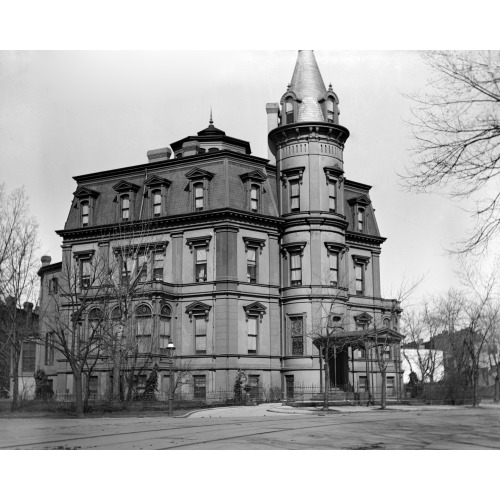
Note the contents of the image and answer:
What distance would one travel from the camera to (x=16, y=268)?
21.9 meters

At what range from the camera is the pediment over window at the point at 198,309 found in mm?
31566

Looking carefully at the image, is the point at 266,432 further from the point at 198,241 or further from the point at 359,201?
the point at 359,201

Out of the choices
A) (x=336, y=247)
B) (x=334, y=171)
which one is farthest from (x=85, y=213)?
(x=336, y=247)

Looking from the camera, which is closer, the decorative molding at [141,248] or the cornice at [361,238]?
the decorative molding at [141,248]

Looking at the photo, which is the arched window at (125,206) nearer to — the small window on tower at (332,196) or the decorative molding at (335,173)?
the decorative molding at (335,173)

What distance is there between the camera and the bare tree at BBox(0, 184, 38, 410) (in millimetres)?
18172

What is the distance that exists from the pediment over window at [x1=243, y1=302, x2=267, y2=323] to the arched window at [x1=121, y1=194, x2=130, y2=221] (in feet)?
22.3

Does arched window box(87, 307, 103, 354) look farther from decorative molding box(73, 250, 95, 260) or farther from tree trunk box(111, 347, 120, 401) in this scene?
decorative molding box(73, 250, 95, 260)

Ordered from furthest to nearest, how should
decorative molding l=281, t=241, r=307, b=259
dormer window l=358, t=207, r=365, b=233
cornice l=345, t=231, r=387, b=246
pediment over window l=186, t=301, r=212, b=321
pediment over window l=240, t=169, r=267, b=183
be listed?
dormer window l=358, t=207, r=365, b=233
cornice l=345, t=231, r=387, b=246
decorative molding l=281, t=241, r=307, b=259
pediment over window l=240, t=169, r=267, b=183
pediment over window l=186, t=301, r=212, b=321

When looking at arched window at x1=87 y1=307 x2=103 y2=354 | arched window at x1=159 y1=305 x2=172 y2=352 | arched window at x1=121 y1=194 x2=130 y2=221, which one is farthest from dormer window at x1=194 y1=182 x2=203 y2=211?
arched window at x1=87 y1=307 x2=103 y2=354

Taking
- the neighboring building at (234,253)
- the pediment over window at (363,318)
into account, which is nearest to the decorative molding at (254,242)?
the neighboring building at (234,253)

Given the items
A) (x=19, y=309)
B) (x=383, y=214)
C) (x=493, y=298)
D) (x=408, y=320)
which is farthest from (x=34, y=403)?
(x=408, y=320)

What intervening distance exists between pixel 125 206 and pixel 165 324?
5.70 metres

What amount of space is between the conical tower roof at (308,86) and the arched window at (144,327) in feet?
34.4
